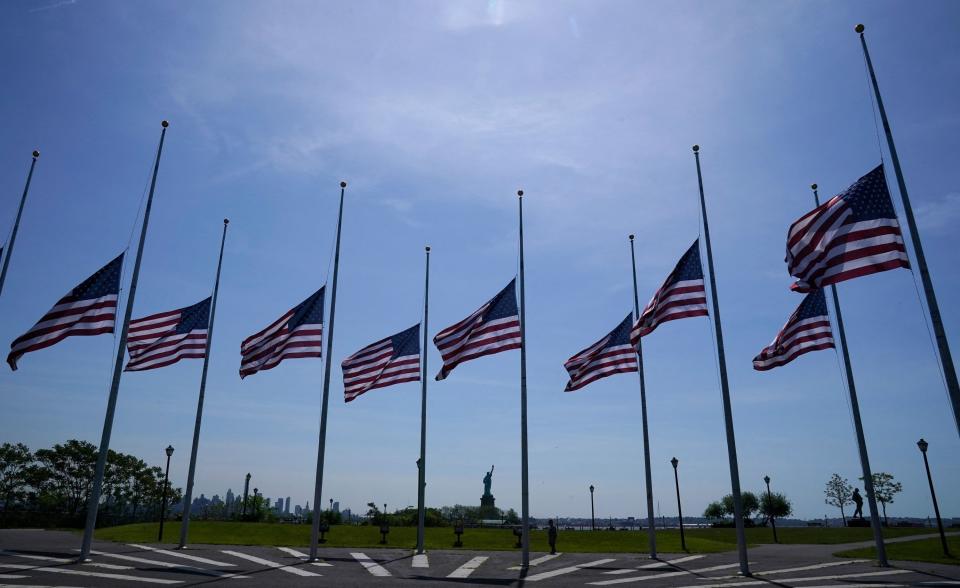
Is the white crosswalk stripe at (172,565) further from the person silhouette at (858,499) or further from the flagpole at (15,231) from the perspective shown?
the person silhouette at (858,499)

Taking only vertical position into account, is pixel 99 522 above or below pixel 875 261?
below

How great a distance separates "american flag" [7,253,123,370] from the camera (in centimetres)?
2322

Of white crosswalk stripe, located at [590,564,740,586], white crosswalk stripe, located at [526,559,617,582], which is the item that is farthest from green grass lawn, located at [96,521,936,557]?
white crosswalk stripe, located at [590,564,740,586]

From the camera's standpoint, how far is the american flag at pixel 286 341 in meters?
27.4

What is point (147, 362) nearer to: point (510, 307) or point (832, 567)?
point (510, 307)

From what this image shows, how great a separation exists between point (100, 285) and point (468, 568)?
58.6 ft

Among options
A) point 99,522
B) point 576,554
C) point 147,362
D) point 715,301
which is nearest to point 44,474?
point 99,522

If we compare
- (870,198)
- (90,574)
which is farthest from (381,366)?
(870,198)

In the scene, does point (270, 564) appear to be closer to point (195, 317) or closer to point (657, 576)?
point (195, 317)

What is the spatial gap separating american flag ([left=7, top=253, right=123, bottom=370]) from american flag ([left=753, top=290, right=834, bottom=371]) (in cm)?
2609

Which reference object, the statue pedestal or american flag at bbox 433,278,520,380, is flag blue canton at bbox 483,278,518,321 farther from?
the statue pedestal

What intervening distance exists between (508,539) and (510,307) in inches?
721

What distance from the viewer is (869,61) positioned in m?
18.8

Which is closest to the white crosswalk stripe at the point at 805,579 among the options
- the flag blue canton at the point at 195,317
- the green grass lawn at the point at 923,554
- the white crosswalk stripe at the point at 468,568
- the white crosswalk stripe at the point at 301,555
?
the green grass lawn at the point at 923,554
